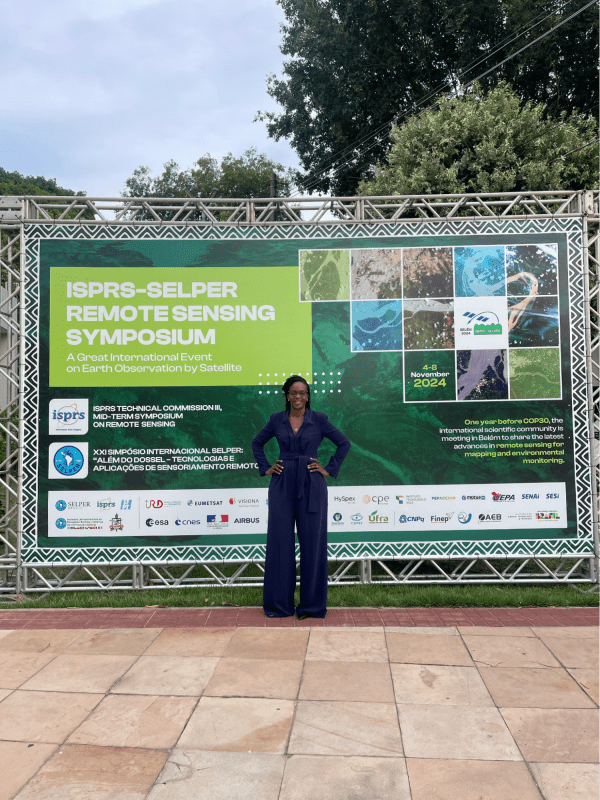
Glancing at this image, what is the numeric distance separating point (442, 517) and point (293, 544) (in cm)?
165

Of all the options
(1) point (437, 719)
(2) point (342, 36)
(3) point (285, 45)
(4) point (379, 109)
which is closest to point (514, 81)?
(4) point (379, 109)

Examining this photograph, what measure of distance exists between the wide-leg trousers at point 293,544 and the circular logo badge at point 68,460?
203 cm

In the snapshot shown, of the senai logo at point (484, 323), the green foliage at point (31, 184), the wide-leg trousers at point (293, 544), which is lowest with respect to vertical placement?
the wide-leg trousers at point (293, 544)

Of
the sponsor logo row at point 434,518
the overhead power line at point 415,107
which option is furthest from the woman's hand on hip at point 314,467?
the overhead power line at point 415,107

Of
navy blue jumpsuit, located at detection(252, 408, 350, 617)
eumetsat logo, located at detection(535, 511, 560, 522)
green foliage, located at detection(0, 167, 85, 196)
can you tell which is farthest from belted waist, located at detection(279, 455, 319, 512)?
green foliage, located at detection(0, 167, 85, 196)

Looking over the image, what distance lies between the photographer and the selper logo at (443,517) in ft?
20.3

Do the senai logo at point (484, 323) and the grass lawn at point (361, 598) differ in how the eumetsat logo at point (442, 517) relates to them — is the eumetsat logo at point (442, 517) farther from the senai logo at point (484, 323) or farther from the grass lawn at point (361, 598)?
the senai logo at point (484, 323)

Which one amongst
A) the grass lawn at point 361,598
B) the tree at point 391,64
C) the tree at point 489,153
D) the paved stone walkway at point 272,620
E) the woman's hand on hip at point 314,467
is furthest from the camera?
the tree at point 391,64

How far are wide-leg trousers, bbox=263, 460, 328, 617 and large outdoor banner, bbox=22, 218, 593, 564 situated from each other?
2.52 ft

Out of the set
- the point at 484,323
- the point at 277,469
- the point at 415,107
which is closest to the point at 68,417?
the point at 277,469

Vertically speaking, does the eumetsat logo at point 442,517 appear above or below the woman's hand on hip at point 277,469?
below

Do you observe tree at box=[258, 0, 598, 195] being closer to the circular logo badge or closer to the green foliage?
the circular logo badge

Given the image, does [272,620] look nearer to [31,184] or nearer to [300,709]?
[300,709]

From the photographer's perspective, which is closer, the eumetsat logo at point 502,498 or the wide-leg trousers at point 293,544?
the wide-leg trousers at point 293,544
